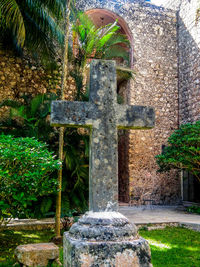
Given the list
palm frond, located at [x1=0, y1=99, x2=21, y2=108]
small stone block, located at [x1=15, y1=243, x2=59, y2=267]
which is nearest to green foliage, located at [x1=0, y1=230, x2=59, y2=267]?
small stone block, located at [x1=15, y1=243, x2=59, y2=267]

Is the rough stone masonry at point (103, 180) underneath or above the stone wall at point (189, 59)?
underneath

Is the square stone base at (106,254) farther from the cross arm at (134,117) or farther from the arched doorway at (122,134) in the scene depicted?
the arched doorway at (122,134)

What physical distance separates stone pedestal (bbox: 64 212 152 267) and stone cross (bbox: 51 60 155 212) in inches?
7.3

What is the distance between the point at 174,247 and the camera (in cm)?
471

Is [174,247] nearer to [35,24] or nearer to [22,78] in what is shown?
[22,78]

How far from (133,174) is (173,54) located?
552 centimetres

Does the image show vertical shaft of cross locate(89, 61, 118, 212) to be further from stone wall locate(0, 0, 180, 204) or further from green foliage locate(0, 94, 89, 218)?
stone wall locate(0, 0, 180, 204)

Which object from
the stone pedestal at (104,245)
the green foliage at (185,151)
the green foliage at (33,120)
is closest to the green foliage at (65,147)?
the green foliage at (33,120)

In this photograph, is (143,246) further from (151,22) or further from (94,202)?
(151,22)

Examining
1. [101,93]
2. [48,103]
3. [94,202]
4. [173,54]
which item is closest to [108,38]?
[48,103]

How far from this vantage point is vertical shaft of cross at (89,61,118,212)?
8.38ft

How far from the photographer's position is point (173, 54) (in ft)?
37.9

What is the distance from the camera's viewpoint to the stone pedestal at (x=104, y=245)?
7.16 ft

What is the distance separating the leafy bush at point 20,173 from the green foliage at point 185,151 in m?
5.28
